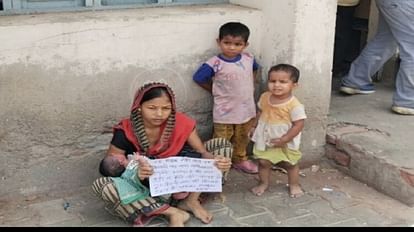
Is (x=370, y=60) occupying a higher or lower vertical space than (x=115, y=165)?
higher

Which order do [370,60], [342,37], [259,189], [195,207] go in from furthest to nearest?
[342,37], [370,60], [259,189], [195,207]

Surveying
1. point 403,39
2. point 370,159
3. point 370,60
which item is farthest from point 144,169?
point 370,60

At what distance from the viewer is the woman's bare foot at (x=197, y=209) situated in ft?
11.4

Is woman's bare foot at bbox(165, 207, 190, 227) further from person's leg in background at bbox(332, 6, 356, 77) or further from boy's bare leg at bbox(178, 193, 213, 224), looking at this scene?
person's leg in background at bbox(332, 6, 356, 77)

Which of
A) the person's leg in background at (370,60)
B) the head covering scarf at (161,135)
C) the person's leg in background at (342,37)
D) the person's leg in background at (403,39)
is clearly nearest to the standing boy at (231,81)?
the head covering scarf at (161,135)

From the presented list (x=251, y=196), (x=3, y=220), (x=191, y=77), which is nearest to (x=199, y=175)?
(x=251, y=196)

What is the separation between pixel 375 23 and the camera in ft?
18.4

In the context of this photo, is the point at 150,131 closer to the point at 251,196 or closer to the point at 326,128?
the point at 251,196

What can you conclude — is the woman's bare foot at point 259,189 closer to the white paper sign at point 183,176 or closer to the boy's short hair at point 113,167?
the white paper sign at point 183,176

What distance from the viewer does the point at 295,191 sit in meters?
3.91

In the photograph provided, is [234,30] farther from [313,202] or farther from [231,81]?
[313,202]

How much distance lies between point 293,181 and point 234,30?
0.98m

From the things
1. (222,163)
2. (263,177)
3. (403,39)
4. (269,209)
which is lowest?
(269,209)

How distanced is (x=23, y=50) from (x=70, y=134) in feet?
1.90
